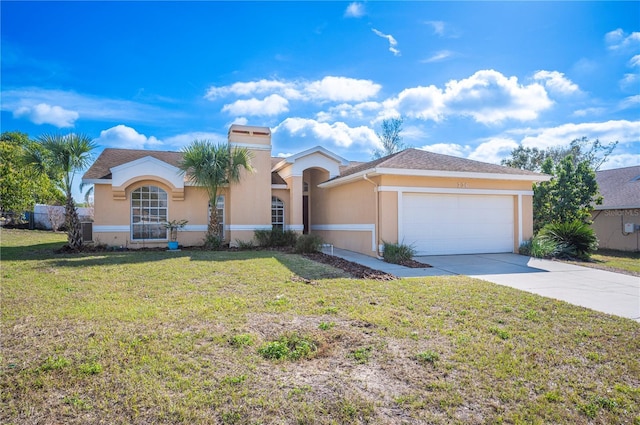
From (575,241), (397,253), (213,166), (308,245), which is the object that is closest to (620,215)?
(575,241)

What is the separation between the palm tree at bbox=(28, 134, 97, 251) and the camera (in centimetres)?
1414

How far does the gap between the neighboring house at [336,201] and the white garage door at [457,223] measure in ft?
0.13

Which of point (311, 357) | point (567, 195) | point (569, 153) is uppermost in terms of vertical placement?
point (569, 153)

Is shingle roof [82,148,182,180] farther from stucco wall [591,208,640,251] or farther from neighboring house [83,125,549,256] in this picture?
stucco wall [591,208,640,251]

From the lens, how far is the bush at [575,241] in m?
12.9

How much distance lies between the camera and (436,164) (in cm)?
1362

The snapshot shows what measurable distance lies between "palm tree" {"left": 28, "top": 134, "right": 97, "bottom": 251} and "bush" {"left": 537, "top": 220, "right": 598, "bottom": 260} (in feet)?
61.6

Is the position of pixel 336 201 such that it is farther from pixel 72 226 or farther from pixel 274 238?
pixel 72 226

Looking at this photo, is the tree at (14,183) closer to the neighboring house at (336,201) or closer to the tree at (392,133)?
the neighboring house at (336,201)

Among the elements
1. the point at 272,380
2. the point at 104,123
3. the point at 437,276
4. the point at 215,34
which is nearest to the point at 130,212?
the point at 104,123

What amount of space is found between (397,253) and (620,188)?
653 inches

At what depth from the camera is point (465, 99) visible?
17672 millimetres

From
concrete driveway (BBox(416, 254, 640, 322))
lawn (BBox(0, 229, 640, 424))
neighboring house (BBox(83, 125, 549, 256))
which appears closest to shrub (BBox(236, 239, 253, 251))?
neighboring house (BBox(83, 125, 549, 256))

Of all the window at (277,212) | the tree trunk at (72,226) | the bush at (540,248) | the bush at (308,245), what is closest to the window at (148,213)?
the tree trunk at (72,226)
